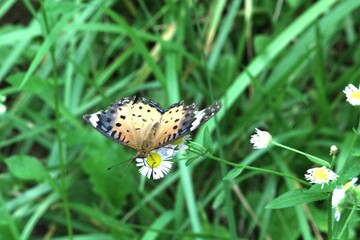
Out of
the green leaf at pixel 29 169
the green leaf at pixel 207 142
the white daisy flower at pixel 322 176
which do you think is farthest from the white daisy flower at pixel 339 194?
the green leaf at pixel 29 169

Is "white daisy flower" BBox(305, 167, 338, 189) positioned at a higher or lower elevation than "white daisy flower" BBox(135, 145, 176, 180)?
lower

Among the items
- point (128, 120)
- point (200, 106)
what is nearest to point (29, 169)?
point (200, 106)

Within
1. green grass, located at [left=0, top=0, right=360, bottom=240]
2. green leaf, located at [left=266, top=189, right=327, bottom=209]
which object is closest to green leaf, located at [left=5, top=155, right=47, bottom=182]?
green grass, located at [left=0, top=0, right=360, bottom=240]

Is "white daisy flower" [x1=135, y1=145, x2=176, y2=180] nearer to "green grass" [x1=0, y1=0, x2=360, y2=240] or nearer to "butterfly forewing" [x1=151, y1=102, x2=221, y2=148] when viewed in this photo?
"butterfly forewing" [x1=151, y1=102, x2=221, y2=148]

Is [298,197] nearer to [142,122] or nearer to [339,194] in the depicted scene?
[339,194]

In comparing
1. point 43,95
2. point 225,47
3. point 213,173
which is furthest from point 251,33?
point 43,95

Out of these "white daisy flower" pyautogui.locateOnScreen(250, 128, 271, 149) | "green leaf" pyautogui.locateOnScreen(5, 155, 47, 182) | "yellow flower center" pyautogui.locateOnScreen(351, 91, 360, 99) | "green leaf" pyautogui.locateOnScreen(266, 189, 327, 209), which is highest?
"green leaf" pyautogui.locateOnScreen(5, 155, 47, 182)

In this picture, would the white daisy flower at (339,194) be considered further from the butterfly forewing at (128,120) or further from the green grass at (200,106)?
the green grass at (200,106)

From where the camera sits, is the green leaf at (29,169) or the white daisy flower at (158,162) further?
the green leaf at (29,169)
